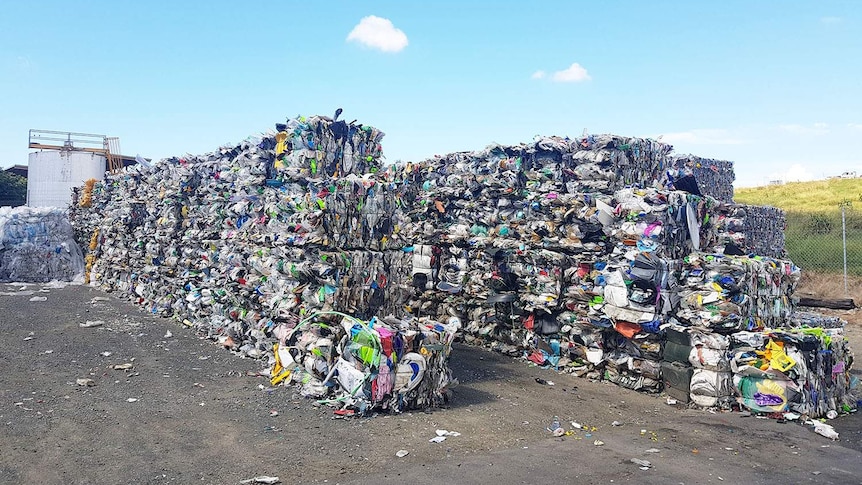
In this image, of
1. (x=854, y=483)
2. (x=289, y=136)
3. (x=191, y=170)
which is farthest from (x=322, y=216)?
(x=854, y=483)

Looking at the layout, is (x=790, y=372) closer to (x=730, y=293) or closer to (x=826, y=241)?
(x=730, y=293)

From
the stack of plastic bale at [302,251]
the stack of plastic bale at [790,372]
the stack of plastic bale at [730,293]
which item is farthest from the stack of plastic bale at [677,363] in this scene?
the stack of plastic bale at [302,251]

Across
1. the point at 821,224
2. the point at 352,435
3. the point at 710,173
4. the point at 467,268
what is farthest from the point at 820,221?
the point at 352,435

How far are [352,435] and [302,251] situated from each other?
2.46 m

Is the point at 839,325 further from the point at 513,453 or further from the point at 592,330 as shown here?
the point at 513,453

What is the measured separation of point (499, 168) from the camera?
8422 mm

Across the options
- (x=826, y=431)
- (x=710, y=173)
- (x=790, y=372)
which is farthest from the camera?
(x=710, y=173)

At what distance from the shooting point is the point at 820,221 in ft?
61.2

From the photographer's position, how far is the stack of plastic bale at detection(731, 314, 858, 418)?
18.0 ft

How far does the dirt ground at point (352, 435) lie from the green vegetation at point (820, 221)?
11247 millimetres

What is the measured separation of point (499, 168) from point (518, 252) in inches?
50.3

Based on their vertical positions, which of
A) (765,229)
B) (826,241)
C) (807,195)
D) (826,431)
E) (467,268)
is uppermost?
(807,195)

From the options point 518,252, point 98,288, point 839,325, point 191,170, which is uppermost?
point 191,170

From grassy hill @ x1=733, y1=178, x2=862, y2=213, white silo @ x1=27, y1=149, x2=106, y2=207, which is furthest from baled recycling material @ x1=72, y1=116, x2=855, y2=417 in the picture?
grassy hill @ x1=733, y1=178, x2=862, y2=213
